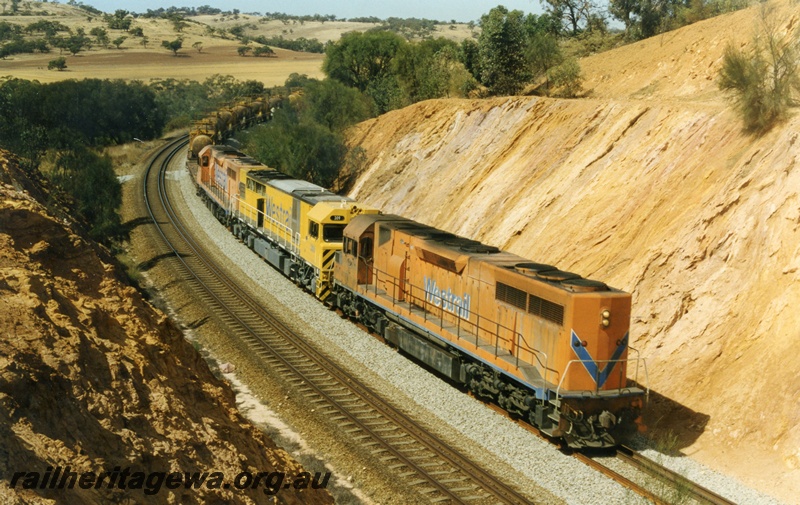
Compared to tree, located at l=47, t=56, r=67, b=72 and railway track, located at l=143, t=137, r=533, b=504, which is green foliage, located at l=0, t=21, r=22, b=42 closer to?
tree, located at l=47, t=56, r=67, b=72

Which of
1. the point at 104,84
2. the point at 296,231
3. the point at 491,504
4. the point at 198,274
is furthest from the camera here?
the point at 104,84

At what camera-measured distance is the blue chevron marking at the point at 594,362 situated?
15.8 metres

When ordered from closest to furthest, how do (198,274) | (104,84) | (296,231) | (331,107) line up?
(296,231) → (198,274) → (331,107) → (104,84)

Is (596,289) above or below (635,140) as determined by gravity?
below

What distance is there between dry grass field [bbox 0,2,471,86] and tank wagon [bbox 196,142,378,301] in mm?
14091

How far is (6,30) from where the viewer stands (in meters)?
46.3

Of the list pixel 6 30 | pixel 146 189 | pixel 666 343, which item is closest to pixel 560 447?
pixel 666 343

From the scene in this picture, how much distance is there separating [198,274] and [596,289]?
18.7 meters

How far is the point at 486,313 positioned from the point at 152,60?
68.7m

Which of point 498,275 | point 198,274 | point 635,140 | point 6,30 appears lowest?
point 198,274

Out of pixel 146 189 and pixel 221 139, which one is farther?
pixel 221 139

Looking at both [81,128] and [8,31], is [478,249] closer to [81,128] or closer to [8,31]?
[8,31]

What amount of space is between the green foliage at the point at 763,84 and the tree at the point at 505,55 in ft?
61.9

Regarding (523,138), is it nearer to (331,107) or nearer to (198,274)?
(198,274)
